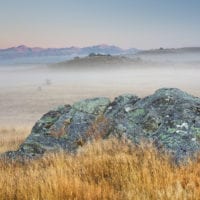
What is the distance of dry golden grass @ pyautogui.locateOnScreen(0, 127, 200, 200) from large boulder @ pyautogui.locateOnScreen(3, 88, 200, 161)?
Answer: 29.9 inches

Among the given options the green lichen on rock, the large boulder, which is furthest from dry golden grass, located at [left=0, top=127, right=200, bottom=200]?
the green lichen on rock

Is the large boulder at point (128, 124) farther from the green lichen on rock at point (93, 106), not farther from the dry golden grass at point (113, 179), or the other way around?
the dry golden grass at point (113, 179)

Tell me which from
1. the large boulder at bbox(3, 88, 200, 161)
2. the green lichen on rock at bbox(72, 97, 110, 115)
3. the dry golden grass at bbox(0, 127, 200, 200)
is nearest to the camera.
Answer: the dry golden grass at bbox(0, 127, 200, 200)

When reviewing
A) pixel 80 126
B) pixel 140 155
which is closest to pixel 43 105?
pixel 80 126

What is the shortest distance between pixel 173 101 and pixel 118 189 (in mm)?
4424

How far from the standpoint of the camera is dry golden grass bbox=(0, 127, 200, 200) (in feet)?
19.0

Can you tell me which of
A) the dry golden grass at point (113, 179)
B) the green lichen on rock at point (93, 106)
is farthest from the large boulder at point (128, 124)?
the dry golden grass at point (113, 179)

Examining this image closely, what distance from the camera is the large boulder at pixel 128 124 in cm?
891

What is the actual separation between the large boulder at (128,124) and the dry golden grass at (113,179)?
2.49 ft

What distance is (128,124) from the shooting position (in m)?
10.1

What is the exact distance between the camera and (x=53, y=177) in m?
6.50

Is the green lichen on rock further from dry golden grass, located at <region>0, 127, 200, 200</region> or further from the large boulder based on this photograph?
dry golden grass, located at <region>0, 127, 200, 200</region>

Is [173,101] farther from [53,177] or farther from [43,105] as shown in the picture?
[43,105]

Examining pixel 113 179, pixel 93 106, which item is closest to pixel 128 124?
pixel 93 106
